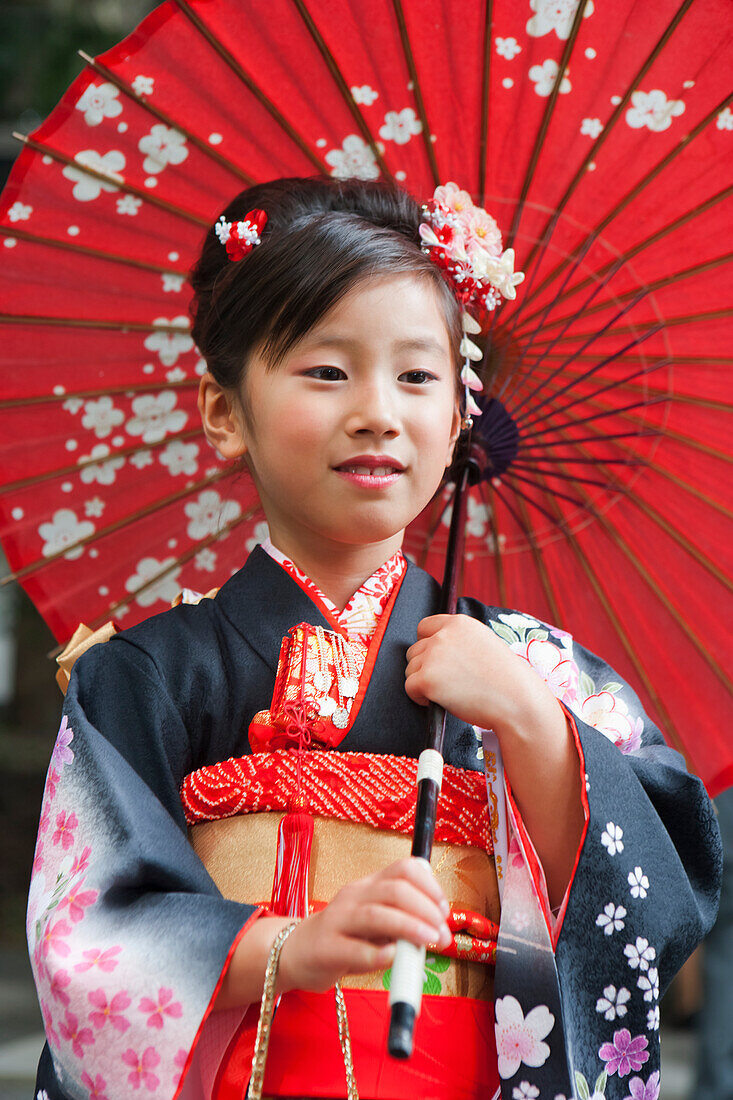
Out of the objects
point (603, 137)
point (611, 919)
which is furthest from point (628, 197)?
point (611, 919)

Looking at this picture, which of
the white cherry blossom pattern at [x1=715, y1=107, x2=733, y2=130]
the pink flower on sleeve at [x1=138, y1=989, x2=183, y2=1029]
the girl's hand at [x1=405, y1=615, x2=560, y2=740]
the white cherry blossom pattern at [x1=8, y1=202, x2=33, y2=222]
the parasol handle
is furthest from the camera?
the white cherry blossom pattern at [x1=8, y1=202, x2=33, y2=222]

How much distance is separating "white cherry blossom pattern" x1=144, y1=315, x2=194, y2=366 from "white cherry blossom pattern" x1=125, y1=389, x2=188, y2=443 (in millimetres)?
76

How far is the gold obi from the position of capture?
150 cm

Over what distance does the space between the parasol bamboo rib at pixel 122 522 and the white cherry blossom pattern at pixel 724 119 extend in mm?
1022

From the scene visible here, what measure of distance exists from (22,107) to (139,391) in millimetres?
4022

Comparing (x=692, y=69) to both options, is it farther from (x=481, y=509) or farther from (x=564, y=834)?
(x=564, y=834)

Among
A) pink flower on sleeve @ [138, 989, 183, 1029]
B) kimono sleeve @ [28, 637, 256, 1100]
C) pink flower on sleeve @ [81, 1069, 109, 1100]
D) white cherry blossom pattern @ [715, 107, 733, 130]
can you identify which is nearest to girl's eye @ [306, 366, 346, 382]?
kimono sleeve @ [28, 637, 256, 1100]

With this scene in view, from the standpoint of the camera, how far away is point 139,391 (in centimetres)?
211

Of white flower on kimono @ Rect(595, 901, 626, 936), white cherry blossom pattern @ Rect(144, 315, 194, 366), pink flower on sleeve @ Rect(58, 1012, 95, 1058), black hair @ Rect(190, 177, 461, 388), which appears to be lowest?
pink flower on sleeve @ Rect(58, 1012, 95, 1058)

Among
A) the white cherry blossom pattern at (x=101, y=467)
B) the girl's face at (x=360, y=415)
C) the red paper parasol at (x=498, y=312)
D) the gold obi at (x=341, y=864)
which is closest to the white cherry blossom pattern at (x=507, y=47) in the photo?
the red paper parasol at (x=498, y=312)

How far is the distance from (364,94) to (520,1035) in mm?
1427

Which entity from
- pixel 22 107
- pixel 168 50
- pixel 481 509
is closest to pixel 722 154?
pixel 481 509

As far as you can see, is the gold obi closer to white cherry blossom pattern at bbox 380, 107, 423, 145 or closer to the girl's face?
the girl's face

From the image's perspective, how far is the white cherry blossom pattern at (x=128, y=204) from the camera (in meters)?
2.00
